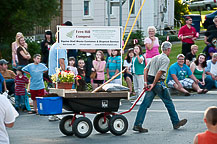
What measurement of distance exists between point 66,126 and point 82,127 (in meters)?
0.42

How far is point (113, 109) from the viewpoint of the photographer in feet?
37.2

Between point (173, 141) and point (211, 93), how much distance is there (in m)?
7.30

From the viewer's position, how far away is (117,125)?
11.3m

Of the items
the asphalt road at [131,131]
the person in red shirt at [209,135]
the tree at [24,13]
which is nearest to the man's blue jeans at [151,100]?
the asphalt road at [131,131]

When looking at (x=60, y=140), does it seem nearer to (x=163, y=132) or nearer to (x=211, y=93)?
(x=163, y=132)

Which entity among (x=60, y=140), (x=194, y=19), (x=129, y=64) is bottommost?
(x=60, y=140)

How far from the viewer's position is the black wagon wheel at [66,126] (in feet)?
37.2

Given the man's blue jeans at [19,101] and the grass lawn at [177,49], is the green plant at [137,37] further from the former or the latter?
the man's blue jeans at [19,101]

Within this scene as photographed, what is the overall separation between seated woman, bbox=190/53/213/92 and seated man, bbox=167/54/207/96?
63 centimetres

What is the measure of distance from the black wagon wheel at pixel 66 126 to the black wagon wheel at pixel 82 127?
0.33 meters

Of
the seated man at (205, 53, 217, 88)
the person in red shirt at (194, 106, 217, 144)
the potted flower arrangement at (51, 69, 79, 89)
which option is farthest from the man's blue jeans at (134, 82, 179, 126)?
the seated man at (205, 53, 217, 88)

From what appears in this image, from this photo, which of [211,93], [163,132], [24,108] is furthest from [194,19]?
[163,132]

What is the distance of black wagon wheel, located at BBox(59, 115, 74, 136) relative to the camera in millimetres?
11346

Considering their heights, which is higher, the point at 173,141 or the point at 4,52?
the point at 4,52
